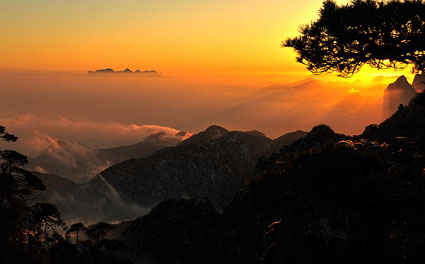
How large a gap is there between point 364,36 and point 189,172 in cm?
15265

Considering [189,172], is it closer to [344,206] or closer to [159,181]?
[159,181]

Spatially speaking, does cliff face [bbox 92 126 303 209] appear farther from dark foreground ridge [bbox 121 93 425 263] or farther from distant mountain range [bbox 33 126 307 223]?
dark foreground ridge [bbox 121 93 425 263]

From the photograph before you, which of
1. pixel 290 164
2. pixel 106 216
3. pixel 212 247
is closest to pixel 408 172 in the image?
pixel 290 164

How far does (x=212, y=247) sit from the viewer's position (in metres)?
61.4

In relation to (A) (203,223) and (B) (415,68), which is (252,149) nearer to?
(A) (203,223)

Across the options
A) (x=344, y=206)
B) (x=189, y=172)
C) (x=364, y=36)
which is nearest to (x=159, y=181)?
(x=189, y=172)

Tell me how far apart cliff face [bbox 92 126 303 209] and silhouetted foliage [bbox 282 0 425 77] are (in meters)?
136

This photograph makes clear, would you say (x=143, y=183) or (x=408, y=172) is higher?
(x=408, y=172)

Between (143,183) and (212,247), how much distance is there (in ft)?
376

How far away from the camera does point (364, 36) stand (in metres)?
24.7

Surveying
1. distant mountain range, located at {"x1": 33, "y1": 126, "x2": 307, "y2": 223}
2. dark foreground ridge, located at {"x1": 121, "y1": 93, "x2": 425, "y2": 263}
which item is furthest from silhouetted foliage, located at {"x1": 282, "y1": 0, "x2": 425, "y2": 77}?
distant mountain range, located at {"x1": 33, "y1": 126, "x2": 307, "y2": 223}

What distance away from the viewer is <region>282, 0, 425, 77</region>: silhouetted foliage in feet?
77.3

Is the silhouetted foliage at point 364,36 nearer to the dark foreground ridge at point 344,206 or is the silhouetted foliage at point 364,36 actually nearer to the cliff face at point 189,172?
the dark foreground ridge at point 344,206

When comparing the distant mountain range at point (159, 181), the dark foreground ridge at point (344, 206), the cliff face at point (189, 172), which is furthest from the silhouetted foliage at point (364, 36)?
the cliff face at point (189, 172)
